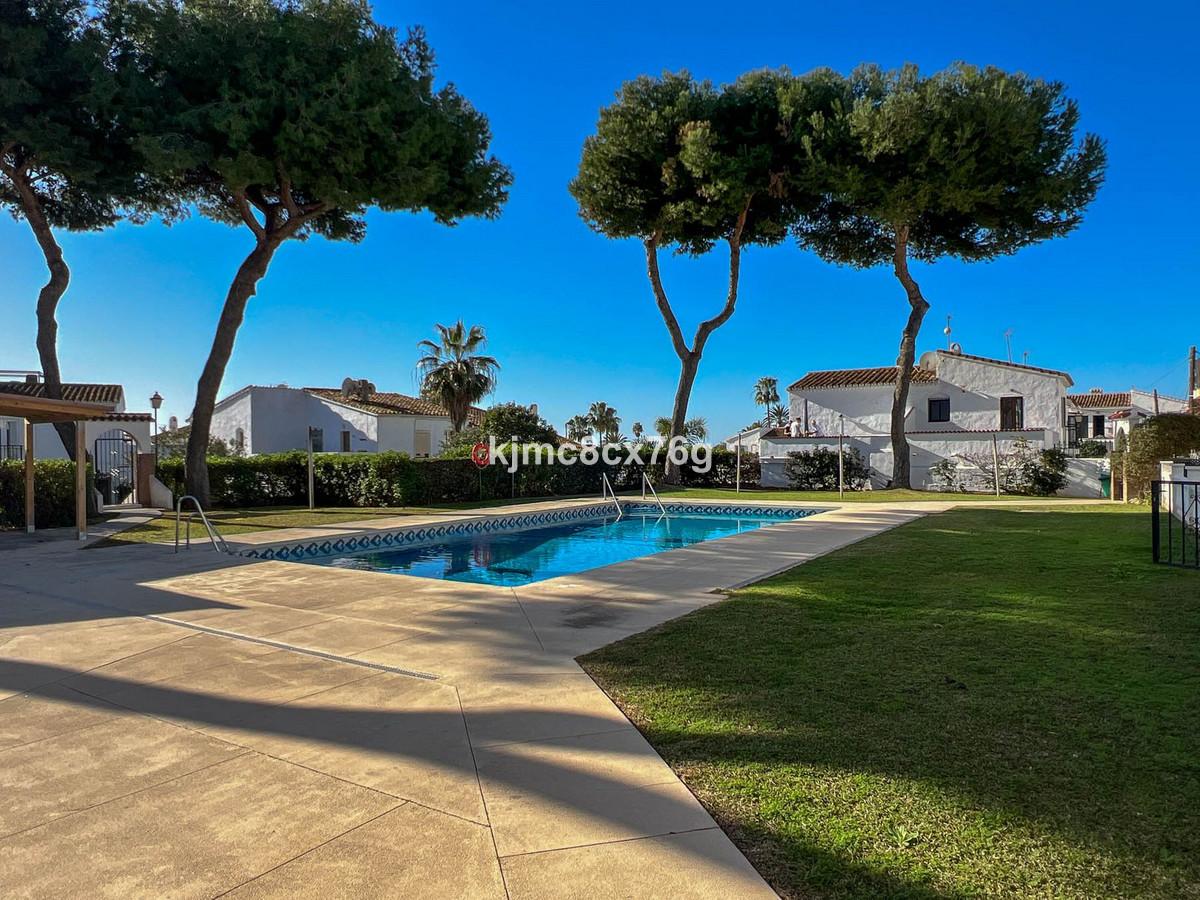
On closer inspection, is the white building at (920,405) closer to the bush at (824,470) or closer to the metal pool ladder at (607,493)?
the bush at (824,470)

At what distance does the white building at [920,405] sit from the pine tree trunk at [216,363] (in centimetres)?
1805

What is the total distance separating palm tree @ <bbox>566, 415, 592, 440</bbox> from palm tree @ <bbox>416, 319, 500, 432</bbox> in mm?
19224

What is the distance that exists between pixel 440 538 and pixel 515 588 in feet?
22.7

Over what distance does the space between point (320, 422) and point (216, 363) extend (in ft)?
56.0

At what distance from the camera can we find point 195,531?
12.1 m

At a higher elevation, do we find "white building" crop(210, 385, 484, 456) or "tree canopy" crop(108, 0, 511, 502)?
"tree canopy" crop(108, 0, 511, 502)

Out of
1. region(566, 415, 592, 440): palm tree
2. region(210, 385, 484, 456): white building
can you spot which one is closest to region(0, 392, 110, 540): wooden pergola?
region(210, 385, 484, 456): white building

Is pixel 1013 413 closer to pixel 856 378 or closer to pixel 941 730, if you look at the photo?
pixel 856 378

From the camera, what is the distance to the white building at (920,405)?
25.6 metres

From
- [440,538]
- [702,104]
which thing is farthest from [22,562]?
[702,104]

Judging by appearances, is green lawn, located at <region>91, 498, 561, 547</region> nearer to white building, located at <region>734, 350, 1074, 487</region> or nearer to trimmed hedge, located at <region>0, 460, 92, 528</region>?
trimmed hedge, located at <region>0, 460, 92, 528</region>

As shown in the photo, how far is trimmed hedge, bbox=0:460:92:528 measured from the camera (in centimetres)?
1312

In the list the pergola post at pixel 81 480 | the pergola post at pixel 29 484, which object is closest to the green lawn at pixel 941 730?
the pergola post at pixel 81 480

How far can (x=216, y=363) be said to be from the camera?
16172mm
